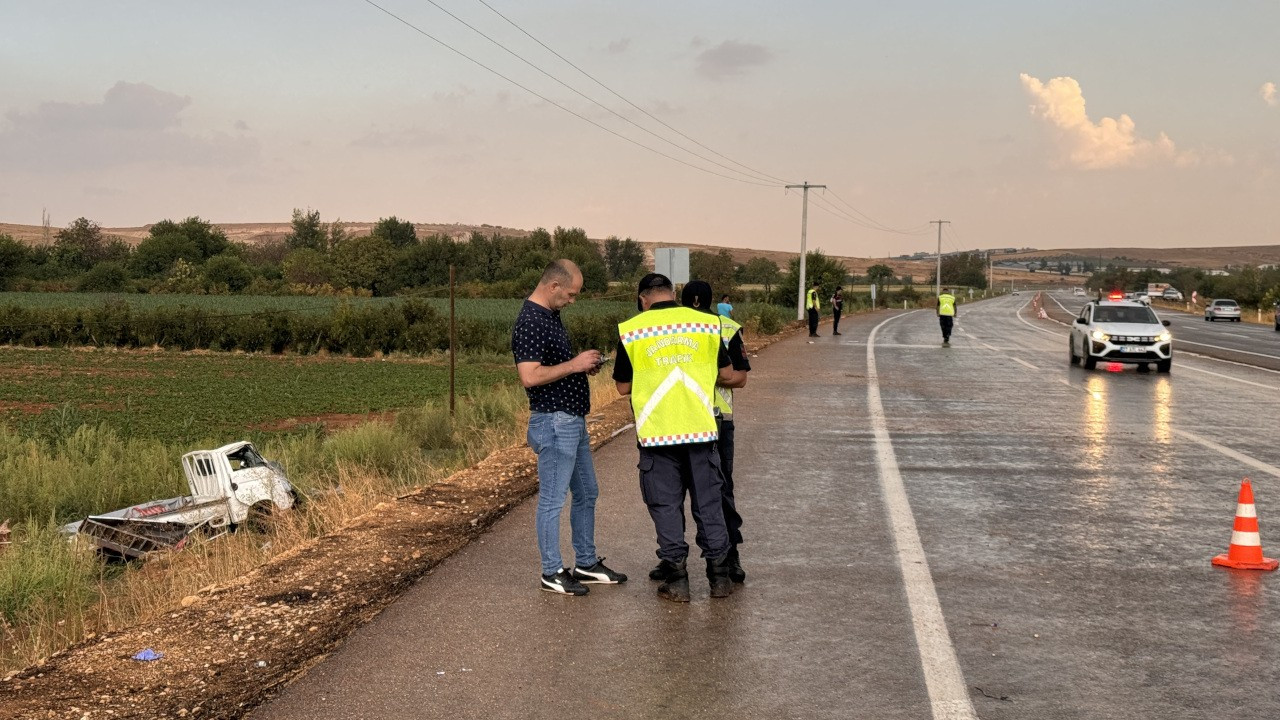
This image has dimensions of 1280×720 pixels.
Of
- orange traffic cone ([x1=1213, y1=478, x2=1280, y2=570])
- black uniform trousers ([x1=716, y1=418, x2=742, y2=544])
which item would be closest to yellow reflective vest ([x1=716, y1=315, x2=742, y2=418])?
black uniform trousers ([x1=716, y1=418, x2=742, y2=544])

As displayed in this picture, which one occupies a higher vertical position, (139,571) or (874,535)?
(874,535)

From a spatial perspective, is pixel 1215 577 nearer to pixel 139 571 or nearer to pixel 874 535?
pixel 874 535

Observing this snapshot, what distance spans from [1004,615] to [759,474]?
489cm

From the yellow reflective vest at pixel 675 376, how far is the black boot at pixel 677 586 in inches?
28.1

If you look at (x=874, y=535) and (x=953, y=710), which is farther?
(x=874, y=535)

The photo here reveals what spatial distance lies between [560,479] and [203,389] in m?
25.1

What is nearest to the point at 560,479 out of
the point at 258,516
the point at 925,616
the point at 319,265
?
the point at 925,616

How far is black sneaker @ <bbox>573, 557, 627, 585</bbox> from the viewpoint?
266 inches

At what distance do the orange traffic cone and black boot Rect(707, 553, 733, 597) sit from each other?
3129 millimetres

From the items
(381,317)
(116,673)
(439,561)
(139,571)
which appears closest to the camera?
(116,673)

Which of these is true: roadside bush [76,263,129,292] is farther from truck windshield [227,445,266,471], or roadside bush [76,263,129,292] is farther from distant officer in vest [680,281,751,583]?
distant officer in vest [680,281,751,583]

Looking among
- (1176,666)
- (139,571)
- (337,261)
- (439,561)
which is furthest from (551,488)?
(337,261)

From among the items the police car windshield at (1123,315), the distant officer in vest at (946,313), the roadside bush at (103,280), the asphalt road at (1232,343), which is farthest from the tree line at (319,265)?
the police car windshield at (1123,315)

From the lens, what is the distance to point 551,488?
6.62m
